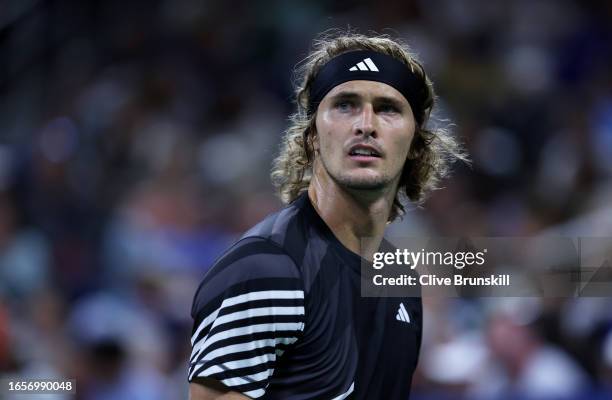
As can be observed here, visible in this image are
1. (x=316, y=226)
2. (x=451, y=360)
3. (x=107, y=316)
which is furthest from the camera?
(x=107, y=316)

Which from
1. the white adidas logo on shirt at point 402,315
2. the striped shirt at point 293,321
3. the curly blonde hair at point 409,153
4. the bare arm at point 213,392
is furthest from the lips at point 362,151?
the bare arm at point 213,392

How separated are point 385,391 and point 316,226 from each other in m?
0.61

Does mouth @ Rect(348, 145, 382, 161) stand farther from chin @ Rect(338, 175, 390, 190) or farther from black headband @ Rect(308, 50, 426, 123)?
black headband @ Rect(308, 50, 426, 123)

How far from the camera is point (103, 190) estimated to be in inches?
314

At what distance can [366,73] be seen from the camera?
11.6ft

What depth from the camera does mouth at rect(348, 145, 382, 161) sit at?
11.3ft

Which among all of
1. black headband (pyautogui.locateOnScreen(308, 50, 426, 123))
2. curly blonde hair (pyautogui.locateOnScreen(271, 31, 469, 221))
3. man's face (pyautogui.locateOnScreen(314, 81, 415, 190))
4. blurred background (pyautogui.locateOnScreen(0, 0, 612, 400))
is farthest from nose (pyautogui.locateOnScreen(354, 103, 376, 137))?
blurred background (pyautogui.locateOnScreen(0, 0, 612, 400))

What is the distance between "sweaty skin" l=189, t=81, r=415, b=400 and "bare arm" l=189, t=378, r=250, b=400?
75 cm

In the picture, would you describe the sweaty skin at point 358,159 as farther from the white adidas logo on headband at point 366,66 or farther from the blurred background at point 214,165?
the blurred background at point 214,165

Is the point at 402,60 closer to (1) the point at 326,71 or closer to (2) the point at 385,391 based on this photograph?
(1) the point at 326,71

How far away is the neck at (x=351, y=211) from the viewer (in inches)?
136

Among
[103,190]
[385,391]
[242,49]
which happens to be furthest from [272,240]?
[242,49]

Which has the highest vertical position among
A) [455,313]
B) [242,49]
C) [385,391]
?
[242,49]

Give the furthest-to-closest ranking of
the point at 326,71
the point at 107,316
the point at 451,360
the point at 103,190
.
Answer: the point at 103,190, the point at 107,316, the point at 451,360, the point at 326,71
